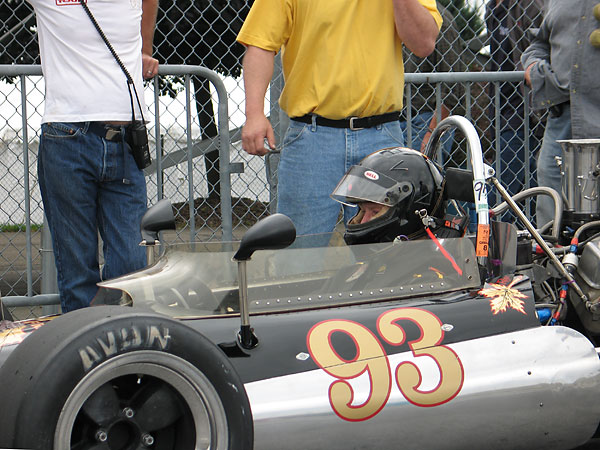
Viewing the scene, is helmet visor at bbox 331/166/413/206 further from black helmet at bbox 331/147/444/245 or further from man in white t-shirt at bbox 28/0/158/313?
man in white t-shirt at bbox 28/0/158/313

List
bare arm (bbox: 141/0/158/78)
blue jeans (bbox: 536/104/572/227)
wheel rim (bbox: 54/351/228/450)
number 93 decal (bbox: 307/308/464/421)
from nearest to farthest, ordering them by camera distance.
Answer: wheel rim (bbox: 54/351/228/450) < number 93 decal (bbox: 307/308/464/421) < bare arm (bbox: 141/0/158/78) < blue jeans (bbox: 536/104/572/227)

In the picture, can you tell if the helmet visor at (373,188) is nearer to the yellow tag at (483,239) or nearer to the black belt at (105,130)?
the yellow tag at (483,239)

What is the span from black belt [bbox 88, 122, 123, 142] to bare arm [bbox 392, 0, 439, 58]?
4.22 ft

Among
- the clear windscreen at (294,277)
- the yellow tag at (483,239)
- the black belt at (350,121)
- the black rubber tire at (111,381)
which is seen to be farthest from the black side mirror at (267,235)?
the black belt at (350,121)

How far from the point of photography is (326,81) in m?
3.65

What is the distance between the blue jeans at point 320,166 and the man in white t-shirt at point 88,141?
66 cm

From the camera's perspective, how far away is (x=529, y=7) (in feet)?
17.9

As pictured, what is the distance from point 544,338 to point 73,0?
7.37 ft

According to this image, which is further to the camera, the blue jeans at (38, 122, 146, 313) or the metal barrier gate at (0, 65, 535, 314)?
the metal barrier gate at (0, 65, 535, 314)

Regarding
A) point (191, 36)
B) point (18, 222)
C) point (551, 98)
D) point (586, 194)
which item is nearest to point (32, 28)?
point (191, 36)

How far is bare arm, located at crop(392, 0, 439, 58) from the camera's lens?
3.60 metres

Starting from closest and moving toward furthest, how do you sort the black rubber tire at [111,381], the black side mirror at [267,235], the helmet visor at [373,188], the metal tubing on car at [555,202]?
1. the black rubber tire at [111,381]
2. the black side mirror at [267,235]
3. the helmet visor at [373,188]
4. the metal tubing on car at [555,202]

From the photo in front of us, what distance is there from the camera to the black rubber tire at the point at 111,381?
1976mm

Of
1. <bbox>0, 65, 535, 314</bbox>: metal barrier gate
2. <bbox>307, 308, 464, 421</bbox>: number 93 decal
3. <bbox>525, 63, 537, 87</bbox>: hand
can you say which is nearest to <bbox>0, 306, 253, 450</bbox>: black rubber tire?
<bbox>307, 308, 464, 421</bbox>: number 93 decal
